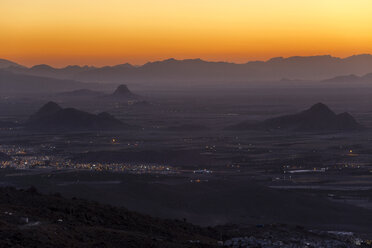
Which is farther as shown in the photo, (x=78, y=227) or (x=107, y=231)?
(x=107, y=231)

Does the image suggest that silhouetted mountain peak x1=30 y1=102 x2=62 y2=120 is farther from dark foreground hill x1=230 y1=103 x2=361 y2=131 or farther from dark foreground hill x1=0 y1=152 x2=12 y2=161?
dark foreground hill x1=0 y1=152 x2=12 y2=161

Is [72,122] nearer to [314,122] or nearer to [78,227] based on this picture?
[314,122]

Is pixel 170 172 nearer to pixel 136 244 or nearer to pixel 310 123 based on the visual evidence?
pixel 136 244

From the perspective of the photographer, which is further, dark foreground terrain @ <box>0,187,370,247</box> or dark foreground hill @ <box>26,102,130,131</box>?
dark foreground hill @ <box>26,102,130,131</box>

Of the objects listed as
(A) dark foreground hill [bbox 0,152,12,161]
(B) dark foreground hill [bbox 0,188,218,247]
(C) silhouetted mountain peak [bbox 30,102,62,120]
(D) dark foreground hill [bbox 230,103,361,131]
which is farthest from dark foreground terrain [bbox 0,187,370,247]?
(C) silhouetted mountain peak [bbox 30,102,62,120]

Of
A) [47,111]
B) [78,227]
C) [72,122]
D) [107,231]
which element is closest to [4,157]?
[72,122]

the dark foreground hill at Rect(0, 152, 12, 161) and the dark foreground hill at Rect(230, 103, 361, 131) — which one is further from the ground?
the dark foreground hill at Rect(230, 103, 361, 131)

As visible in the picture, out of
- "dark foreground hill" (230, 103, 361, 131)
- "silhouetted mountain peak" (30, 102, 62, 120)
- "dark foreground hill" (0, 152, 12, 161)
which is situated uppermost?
"silhouetted mountain peak" (30, 102, 62, 120)

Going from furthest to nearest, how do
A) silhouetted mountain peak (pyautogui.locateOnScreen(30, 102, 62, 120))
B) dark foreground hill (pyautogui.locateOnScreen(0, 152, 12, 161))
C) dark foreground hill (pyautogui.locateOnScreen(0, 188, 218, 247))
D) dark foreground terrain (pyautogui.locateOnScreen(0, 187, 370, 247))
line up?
silhouetted mountain peak (pyautogui.locateOnScreen(30, 102, 62, 120)) → dark foreground hill (pyautogui.locateOnScreen(0, 152, 12, 161)) → dark foreground terrain (pyautogui.locateOnScreen(0, 187, 370, 247)) → dark foreground hill (pyautogui.locateOnScreen(0, 188, 218, 247))

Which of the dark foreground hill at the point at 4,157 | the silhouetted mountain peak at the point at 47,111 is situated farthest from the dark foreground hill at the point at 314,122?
the dark foreground hill at the point at 4,157
